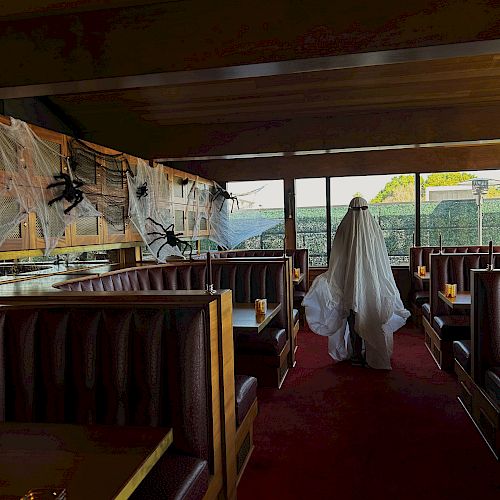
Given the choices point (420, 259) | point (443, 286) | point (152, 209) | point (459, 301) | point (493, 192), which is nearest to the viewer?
point (459, 301)

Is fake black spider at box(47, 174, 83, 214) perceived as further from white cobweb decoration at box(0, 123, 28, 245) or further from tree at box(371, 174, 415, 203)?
tree at box(371, 174, 415, 203)

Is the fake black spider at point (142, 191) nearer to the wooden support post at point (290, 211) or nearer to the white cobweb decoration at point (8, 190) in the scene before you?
the white cobweb decoration at point (8, 190)

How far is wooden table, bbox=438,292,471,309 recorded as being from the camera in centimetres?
392

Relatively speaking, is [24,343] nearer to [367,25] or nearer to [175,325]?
[175,325]

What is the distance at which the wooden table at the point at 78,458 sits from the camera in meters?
1.24

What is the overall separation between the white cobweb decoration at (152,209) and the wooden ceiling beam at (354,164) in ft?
6.01

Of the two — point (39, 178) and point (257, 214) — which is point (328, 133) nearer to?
point (257, 214)

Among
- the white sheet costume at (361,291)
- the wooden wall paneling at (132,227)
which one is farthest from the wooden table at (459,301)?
the wooden wall paneling at (132,227)

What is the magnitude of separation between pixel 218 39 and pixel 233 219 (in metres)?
4.58

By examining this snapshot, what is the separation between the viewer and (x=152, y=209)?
510cm

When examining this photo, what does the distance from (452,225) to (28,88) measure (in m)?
6.19

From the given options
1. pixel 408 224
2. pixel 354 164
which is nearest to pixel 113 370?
pixel 354 164

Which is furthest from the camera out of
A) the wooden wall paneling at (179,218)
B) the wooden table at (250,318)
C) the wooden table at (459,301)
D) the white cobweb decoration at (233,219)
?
the white cobweb decoration at (233,219)

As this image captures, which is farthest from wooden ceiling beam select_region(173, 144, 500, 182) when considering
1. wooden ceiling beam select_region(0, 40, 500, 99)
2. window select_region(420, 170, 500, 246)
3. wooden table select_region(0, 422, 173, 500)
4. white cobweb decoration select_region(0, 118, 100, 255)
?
wooden table select_region(0, 422, 173, 500)
